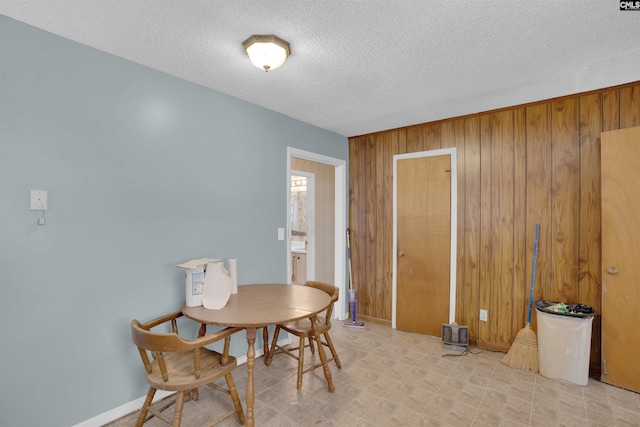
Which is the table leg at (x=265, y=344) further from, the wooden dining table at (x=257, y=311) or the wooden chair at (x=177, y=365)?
the wooden chair at (x=177, y=365)

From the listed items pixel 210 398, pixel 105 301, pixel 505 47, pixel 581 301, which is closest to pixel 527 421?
pixel 581 301

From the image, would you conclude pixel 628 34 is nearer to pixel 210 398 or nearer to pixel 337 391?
pixel 337 391

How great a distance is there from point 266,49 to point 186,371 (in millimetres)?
1985

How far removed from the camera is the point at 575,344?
238cm

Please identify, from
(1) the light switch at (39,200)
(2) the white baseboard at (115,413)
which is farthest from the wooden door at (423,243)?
(1) the light switch at (39,200)

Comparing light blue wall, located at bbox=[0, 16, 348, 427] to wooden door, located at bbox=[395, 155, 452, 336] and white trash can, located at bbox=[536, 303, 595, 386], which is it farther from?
white trash can, located at bbox=[536, 303, 595, 386]

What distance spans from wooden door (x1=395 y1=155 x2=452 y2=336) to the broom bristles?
2.27ft

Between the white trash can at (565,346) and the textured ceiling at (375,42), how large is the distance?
1909 millimetres

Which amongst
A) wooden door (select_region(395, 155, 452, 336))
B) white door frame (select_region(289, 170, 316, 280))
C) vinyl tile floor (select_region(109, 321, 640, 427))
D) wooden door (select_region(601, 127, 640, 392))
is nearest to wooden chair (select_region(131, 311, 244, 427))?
vinyl tile floor (select_region(109, 321, 640, 427))

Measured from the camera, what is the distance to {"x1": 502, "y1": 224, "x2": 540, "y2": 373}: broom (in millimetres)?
2632

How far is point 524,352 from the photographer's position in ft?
8.77

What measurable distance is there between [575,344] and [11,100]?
4.15 m

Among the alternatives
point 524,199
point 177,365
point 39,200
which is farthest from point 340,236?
point 39,200

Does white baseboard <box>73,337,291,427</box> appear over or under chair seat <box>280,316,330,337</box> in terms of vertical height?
under
